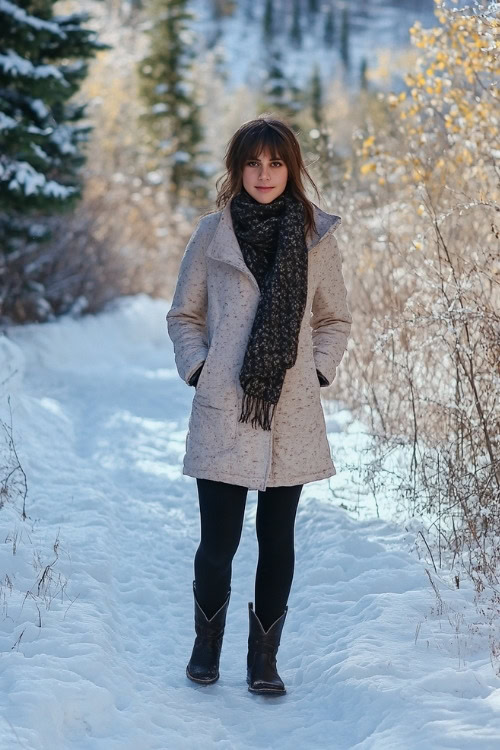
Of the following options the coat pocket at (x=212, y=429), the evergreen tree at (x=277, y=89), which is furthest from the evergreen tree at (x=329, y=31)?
the coat pocket at (x=212, y=429)

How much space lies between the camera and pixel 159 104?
25.4m

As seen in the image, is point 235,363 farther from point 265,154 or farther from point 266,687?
point 266,687

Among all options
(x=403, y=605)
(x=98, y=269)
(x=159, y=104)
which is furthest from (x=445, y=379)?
(x=159, y=104)

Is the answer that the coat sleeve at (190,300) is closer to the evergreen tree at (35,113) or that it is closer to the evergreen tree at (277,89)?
the evergreen tree at (35,113)

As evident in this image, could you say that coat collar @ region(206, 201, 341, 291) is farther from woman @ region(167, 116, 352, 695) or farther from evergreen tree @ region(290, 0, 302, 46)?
evergreen tree @ region(290, 0, 302, 46)

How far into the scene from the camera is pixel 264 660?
10.8 ft

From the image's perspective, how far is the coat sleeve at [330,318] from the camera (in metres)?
3.23

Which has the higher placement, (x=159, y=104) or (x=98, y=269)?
(x=159, y=104)

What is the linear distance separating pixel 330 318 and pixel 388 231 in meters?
3.36

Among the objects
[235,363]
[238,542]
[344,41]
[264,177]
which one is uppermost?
[344,41]

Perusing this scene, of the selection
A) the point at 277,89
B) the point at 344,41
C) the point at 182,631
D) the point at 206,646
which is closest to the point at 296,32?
the point at 344,41

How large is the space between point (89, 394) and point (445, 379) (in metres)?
4.75

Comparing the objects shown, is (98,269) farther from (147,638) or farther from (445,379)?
(147,638)

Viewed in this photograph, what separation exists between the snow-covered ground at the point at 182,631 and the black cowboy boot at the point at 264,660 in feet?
0.23
